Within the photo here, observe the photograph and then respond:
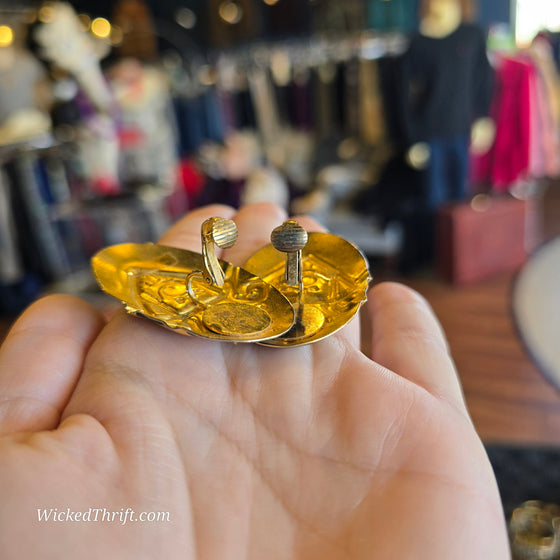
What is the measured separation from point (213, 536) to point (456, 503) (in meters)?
0.20

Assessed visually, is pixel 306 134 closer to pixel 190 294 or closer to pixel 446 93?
pixel 446 93

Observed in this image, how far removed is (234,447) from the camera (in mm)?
507

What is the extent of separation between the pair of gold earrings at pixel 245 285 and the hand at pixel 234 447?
0.03 m

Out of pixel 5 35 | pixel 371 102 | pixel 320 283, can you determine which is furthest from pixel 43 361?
pixel 5 35

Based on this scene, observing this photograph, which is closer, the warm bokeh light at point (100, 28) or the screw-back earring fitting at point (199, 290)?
the screw-back earring fitting at point (199, 290)

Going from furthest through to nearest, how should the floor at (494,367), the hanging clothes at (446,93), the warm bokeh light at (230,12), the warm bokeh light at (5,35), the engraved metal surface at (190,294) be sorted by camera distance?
the warm bokeh light at (230,12) → the warm bokeh light at (5,35) → the hanging clothes at (446,93) → the floor at (494,367) → the engraved metal surface at (190,294)

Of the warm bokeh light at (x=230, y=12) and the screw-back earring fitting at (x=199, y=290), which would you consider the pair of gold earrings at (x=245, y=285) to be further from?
the warm bokeh light at (x=230, y=12)

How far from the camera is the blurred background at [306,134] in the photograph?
2.08 meters

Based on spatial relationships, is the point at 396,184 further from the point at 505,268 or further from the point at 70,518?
the point at 70,518

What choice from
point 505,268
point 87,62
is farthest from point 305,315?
point 505,268

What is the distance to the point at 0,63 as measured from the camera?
2.30m

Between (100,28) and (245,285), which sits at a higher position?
(100,28)

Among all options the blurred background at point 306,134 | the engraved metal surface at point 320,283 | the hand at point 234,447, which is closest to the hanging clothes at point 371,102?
the blurred background at point 306,134

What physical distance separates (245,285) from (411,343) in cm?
19
